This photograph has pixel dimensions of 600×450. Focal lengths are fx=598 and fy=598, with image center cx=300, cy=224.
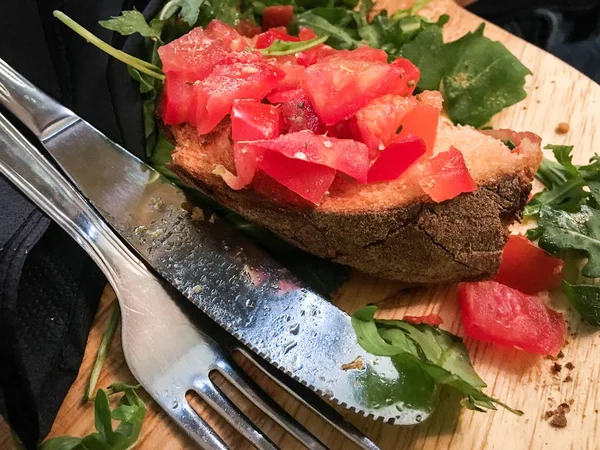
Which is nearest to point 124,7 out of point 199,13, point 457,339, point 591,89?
point 199,13

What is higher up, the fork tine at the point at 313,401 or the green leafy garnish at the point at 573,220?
the green leafy garnish at the point at 573,220

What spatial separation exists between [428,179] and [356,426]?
0.65 meters

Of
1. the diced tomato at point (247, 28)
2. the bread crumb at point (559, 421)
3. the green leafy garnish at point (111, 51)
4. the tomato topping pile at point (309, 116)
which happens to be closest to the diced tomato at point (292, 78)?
the tomato topping pile at point (309, 116)

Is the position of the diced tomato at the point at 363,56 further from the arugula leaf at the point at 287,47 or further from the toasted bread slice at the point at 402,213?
the toasted bread slice at the point at 402,213

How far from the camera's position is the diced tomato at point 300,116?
5.10 feet

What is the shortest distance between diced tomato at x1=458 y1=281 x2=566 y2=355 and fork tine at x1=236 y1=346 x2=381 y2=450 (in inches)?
17.5

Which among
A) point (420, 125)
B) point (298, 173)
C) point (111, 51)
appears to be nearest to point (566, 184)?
point (420, 125)

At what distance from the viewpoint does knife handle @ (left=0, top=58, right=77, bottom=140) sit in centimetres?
163

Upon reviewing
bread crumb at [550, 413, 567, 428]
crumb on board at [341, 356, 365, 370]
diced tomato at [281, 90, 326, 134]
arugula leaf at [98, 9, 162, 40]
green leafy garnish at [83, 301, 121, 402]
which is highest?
arugula leaf at [98, 9, 162, 40]

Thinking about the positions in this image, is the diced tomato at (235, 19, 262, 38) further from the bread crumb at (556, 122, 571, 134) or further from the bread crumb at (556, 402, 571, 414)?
the bread crumb at (556, 402, 571, 414)

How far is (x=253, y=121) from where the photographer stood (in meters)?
1.53

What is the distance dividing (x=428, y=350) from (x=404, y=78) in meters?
0.76

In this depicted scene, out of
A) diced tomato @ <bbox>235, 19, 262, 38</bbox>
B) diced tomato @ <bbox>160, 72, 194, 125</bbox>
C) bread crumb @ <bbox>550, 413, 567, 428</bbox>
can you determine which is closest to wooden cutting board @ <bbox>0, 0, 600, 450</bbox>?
bread crumb @ <bbox>550, 413, 567, 428</bbox>

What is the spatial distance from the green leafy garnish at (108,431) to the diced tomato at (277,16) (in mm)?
1415
